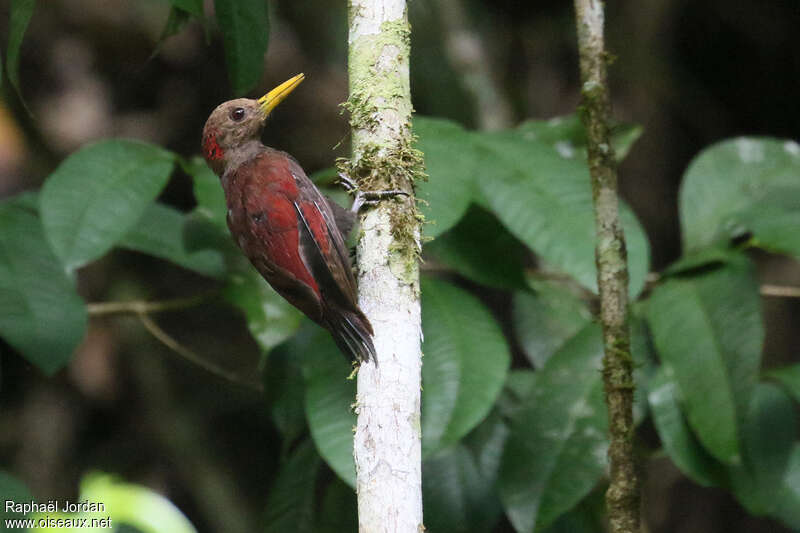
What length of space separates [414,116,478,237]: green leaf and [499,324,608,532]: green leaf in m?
0.55

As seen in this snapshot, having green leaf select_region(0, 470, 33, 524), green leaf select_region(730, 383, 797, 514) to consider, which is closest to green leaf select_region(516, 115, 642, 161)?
green leaf select_region(730, 383, 797, 514)

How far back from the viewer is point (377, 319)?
5.76 ft

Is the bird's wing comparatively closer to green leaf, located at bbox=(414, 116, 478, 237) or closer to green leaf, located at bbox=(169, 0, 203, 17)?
green leaf, located at bbox=(414, 116, 478, 237)

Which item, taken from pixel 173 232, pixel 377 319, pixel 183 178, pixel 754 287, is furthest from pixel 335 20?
pixel 377 319

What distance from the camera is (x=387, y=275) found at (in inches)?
70.6

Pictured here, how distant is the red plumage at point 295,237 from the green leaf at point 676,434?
91 cm

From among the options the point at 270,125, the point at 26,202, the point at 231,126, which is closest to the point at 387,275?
the point at 231,126

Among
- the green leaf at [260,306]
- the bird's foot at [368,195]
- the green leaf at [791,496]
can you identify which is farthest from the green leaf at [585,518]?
the bird's foot at [368,195]

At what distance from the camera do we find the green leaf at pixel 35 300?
7.68 ft

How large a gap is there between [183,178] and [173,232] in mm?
2558

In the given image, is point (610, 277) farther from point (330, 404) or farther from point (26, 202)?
point (26, 202)

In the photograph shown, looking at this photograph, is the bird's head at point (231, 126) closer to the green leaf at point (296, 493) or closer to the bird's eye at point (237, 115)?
the bird's eye at point (237, 115)

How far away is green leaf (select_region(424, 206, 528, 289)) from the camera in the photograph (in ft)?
8.51

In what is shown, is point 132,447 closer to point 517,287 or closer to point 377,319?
point 517,287
